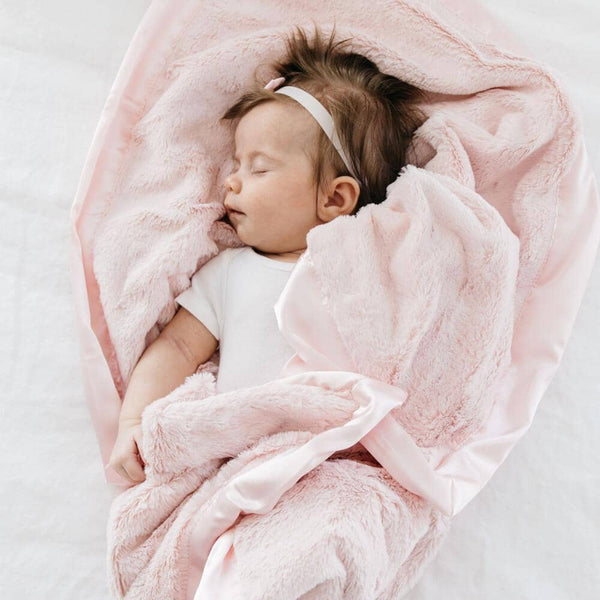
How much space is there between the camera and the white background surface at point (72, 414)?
3.89ft

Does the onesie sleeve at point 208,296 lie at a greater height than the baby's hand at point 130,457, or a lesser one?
greater

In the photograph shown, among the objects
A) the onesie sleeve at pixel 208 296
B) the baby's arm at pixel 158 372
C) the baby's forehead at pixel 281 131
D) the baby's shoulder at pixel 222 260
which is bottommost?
the baby's arm at pixel 158 372

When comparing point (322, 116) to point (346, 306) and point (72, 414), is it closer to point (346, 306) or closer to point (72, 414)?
point (346, 306)

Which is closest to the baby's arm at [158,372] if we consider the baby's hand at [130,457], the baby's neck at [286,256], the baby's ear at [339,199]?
the baby's hand at [130,457]

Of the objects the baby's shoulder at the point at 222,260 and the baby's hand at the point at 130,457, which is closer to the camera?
the baby's hand at the point at 130,457

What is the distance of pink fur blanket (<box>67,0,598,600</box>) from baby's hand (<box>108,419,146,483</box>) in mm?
36

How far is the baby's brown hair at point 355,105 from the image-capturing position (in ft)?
4.07

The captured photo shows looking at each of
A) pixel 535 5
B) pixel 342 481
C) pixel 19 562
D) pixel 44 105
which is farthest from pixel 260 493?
pixel 535 5

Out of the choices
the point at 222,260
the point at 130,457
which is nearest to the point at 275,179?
the point at 222,260

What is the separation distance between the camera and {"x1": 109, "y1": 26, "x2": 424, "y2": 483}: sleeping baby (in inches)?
47.6

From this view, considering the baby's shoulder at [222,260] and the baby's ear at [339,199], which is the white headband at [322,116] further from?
the baby's shoulder at [222,260]

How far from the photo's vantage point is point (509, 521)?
1.24 metres

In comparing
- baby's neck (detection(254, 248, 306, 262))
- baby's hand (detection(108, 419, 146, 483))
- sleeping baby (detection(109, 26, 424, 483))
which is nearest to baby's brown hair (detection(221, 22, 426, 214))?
sleeping baby (detection(109, 26, 424, 483))

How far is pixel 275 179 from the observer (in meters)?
1.23
